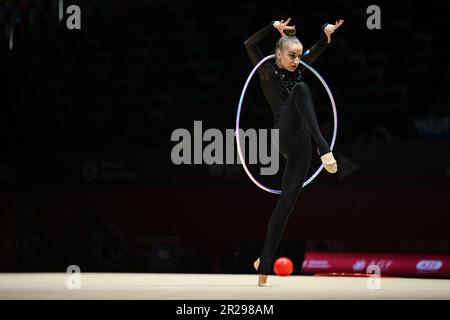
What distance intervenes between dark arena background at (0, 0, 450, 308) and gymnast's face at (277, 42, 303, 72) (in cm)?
271

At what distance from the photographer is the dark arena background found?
8.77 meters

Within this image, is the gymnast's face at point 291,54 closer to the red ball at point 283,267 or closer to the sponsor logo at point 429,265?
the red ball at point 283,267

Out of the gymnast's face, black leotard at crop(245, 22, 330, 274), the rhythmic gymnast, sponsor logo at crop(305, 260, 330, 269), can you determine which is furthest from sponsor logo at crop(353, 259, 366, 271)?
the gymnast's face

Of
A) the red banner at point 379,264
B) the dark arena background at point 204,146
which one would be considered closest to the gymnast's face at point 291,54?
the dark arena background at point 204,146

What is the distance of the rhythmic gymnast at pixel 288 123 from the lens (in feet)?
16.6

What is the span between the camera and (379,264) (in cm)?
852

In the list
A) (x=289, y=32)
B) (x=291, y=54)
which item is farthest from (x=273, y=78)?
(x=289, y=32)

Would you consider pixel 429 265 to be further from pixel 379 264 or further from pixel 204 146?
pixel 204 146

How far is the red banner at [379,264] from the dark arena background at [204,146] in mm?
14

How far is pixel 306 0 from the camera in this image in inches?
447

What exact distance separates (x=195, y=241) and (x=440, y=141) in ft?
10.1

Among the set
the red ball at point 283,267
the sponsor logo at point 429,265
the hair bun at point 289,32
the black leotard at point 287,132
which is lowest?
the sponsor logo at point 429,265
